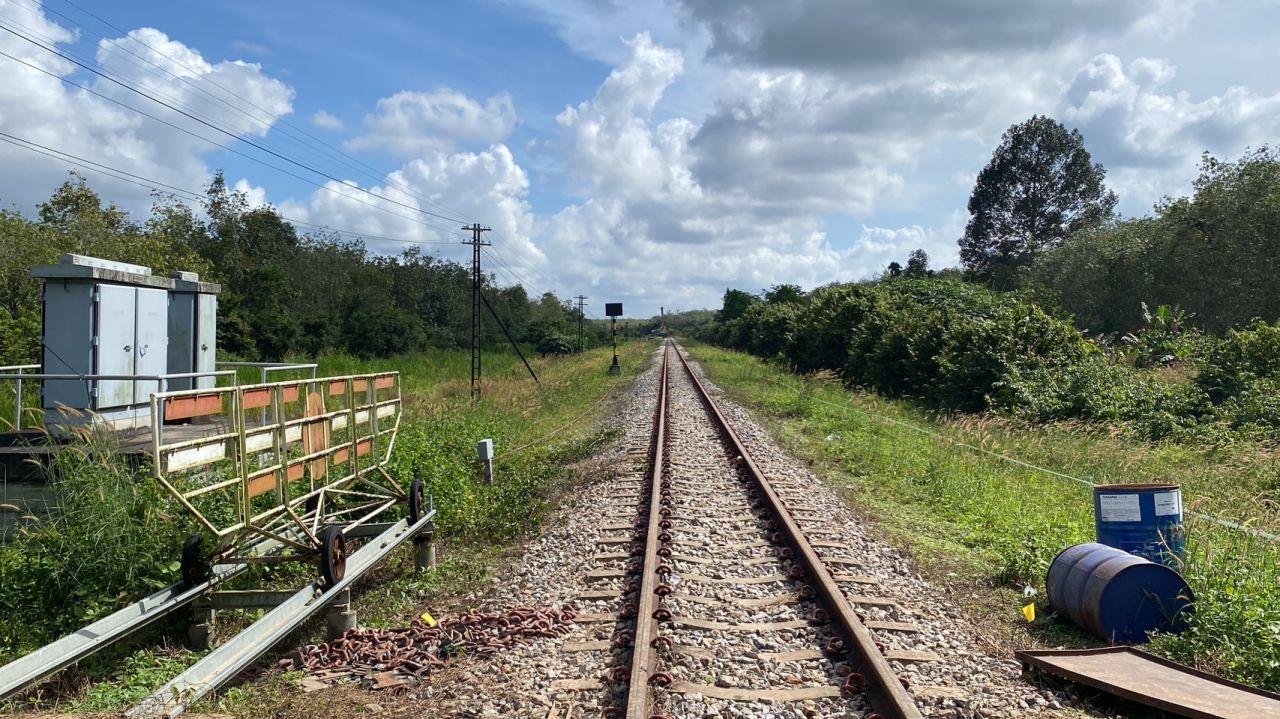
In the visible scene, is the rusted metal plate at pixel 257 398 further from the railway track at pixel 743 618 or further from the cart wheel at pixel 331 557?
the railway track at pixel 743 618

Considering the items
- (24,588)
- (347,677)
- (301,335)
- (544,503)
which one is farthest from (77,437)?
(301,335)

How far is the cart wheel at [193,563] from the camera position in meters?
5.88

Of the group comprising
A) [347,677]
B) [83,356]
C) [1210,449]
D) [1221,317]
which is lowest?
[347,677]

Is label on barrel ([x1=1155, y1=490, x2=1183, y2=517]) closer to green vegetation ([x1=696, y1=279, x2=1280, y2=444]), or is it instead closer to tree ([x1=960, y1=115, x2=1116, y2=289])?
green vegetation ([x1=696, y1=279, x2=1280, y2=444])

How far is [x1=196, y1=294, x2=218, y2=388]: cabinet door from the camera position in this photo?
12383mm

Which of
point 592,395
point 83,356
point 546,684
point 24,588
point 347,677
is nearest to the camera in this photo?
point 546,684

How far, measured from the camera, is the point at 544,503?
10.3 m

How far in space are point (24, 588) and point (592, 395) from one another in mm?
22969

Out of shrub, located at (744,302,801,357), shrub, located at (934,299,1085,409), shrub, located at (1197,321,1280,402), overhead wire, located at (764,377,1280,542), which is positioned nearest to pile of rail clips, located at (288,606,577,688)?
overhead wire, located at (764,377,1280,542)

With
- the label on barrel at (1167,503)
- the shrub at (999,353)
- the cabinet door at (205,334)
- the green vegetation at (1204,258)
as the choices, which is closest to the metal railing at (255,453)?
the cabinet door at (205,334)

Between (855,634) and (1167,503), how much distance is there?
9.28 feet

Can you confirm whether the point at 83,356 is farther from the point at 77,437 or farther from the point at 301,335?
the point at 301,335

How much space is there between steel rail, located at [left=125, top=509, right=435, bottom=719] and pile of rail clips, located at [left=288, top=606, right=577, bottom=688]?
31 centimetres

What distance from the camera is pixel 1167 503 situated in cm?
634
